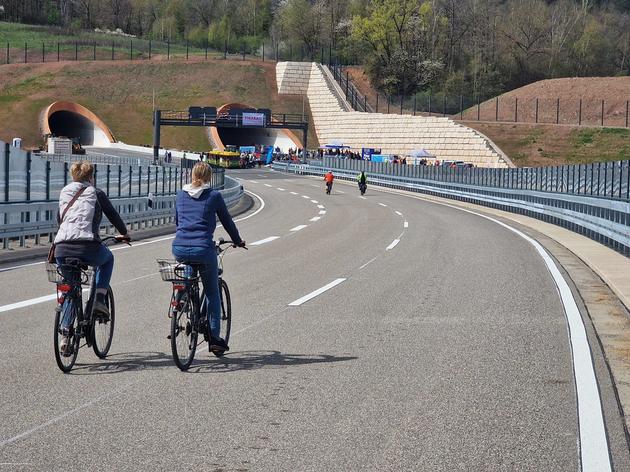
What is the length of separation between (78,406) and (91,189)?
86.6 inches

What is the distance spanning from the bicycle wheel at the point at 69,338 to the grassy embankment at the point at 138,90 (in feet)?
350

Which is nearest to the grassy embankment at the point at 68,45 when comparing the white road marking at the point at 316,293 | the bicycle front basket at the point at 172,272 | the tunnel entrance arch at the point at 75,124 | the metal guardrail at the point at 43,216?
the tunnel entrance arch at the point at 75,124

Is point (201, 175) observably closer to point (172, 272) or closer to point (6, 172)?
point (172, 272)

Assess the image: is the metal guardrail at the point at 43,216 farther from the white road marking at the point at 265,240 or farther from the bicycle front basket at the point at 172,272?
the bicycle front basket at the point at 172,272

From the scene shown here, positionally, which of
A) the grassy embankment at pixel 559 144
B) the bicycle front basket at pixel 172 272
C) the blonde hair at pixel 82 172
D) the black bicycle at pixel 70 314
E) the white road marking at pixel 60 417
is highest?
the grassy embankment at pixel 559 144

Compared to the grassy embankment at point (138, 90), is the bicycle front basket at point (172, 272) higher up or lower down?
lower down

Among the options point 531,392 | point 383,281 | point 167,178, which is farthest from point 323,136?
point 531,392

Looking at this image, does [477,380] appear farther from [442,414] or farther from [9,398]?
[9,398]

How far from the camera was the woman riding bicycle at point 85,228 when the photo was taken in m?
8.48

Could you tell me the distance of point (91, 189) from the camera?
8766 millimetres

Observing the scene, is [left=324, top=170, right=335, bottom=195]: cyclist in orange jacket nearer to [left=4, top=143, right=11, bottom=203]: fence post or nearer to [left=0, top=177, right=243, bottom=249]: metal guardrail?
[left=0, top=177, right=243, bottom=249]: metal guardrail

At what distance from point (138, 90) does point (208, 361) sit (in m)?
125

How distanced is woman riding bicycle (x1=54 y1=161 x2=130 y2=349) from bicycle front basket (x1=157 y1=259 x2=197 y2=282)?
0.52 meters

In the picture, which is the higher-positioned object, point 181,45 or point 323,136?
point 181,45
